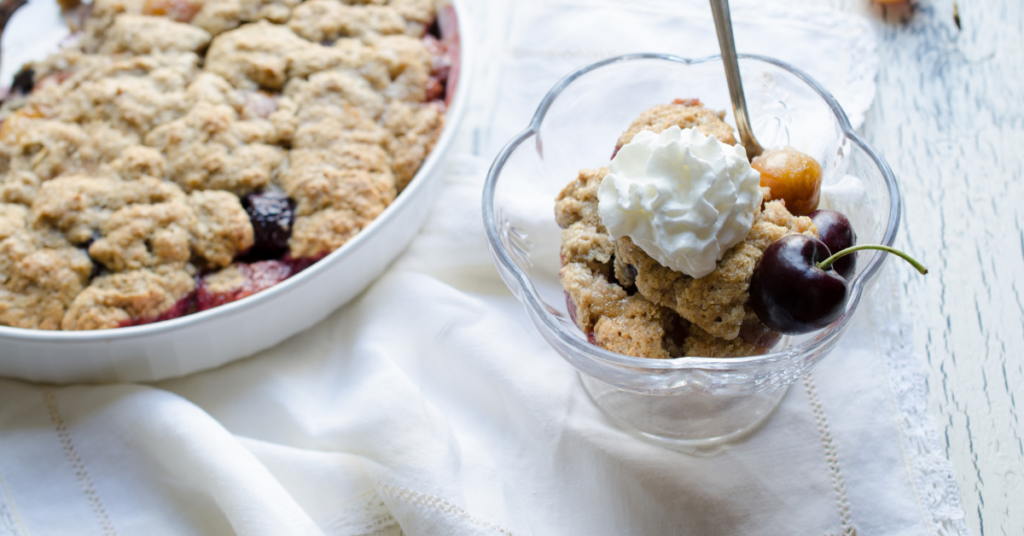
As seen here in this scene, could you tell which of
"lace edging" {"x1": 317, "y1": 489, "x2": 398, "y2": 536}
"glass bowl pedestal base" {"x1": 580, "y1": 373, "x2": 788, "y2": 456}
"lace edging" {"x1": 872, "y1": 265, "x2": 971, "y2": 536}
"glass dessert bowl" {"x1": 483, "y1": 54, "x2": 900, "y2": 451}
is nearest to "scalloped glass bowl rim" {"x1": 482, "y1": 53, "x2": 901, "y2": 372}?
"glass dessert bowl" {"x1": 483, "y1": 54, "x2": 900, "y2": 451}

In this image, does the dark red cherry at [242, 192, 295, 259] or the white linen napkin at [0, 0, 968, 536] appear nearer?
the white linen napkin at [0, 0, 968, 536]

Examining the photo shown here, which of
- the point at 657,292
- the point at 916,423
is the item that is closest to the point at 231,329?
the point at 657,292

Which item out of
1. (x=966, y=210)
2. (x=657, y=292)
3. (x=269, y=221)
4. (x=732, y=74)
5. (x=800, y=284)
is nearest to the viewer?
(x=800, y=284)

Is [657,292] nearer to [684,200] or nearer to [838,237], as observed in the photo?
[684,200]

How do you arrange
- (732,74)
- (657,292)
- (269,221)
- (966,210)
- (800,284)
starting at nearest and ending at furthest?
(800,284) → (657,292) → (732,74) → (269,221) → (966,210)

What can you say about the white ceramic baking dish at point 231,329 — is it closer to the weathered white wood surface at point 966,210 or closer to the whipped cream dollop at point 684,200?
the whipped cream dollop at point 684,200

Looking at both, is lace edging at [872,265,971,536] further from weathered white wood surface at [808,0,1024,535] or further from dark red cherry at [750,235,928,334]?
dark red cherry at [750,235,928,334]
